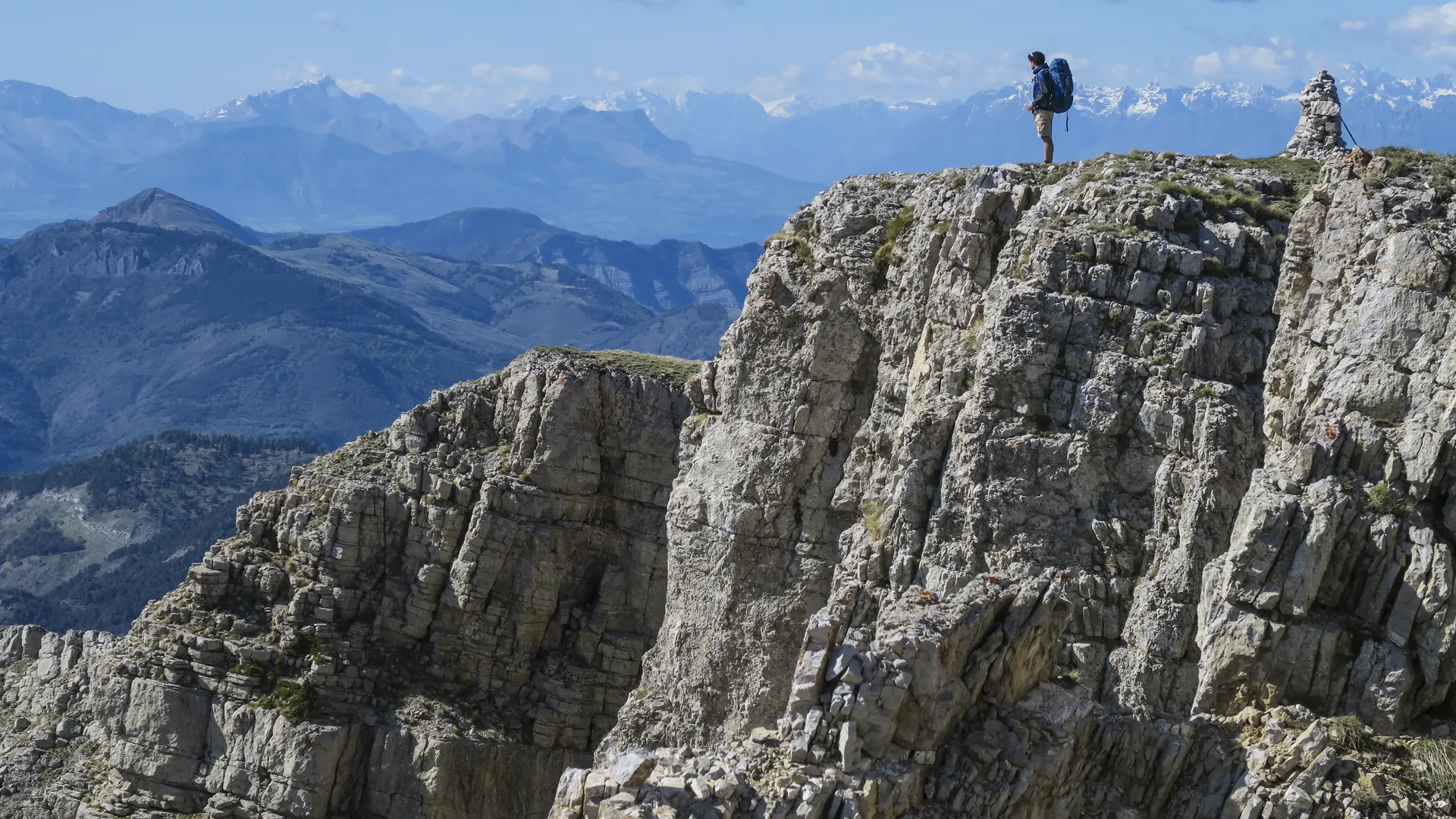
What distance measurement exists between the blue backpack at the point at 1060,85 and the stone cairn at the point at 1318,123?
717 cm

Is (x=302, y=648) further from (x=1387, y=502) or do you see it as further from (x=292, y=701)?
(x=1387, y=502)

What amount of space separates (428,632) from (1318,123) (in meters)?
41.6

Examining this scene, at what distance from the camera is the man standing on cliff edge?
58344 millimetres

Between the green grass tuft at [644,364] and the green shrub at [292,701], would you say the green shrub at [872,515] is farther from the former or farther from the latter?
the green shrub at [292,701]

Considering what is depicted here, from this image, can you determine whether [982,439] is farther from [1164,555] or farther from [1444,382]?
[1444,382]

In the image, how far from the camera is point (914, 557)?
48.8 metres

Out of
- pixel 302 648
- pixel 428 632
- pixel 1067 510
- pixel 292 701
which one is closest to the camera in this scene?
pixel 1067 510

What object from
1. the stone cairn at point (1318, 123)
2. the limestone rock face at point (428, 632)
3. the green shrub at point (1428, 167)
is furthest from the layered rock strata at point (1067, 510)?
the limestone rock face at point (428, 632)

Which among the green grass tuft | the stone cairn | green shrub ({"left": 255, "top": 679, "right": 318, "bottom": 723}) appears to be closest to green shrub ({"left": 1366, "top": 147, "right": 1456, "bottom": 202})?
the stone cairn

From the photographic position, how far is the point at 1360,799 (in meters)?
35.2

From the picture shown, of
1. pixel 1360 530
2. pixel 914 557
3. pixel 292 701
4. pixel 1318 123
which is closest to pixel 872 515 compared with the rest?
pixel 914 557

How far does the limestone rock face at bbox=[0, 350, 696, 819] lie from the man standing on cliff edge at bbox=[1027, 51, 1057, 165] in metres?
21.4

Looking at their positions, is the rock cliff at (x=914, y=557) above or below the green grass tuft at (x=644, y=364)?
below

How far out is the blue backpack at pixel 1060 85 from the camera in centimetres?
5891
